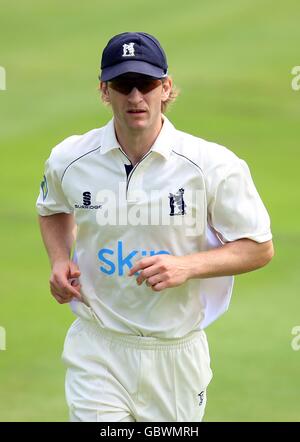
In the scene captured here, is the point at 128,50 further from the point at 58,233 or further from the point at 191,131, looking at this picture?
the point at 191,131

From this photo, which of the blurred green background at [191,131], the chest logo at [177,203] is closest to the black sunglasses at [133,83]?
the chest logo at [177,203]

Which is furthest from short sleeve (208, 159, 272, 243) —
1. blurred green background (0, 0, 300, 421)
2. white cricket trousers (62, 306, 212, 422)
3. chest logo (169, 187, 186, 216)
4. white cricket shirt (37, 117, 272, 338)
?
blurred green background (0, 0, 300, 421)

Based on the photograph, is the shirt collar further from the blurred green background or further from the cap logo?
the blurred green background

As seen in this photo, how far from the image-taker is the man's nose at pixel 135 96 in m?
4.41

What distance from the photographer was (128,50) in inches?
177

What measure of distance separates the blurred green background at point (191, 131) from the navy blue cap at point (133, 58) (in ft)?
7.56

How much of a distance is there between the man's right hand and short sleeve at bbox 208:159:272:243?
604 millimetres

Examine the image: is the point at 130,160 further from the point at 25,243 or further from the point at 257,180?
the point at 257,180

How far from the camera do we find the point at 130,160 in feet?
15.1

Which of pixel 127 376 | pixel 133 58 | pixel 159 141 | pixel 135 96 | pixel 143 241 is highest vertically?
pixel 133 58

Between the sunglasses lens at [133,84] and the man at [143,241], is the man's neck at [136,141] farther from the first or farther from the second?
the sunglasses lens at [133,84]

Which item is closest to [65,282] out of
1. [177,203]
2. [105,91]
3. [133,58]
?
[177,203]
